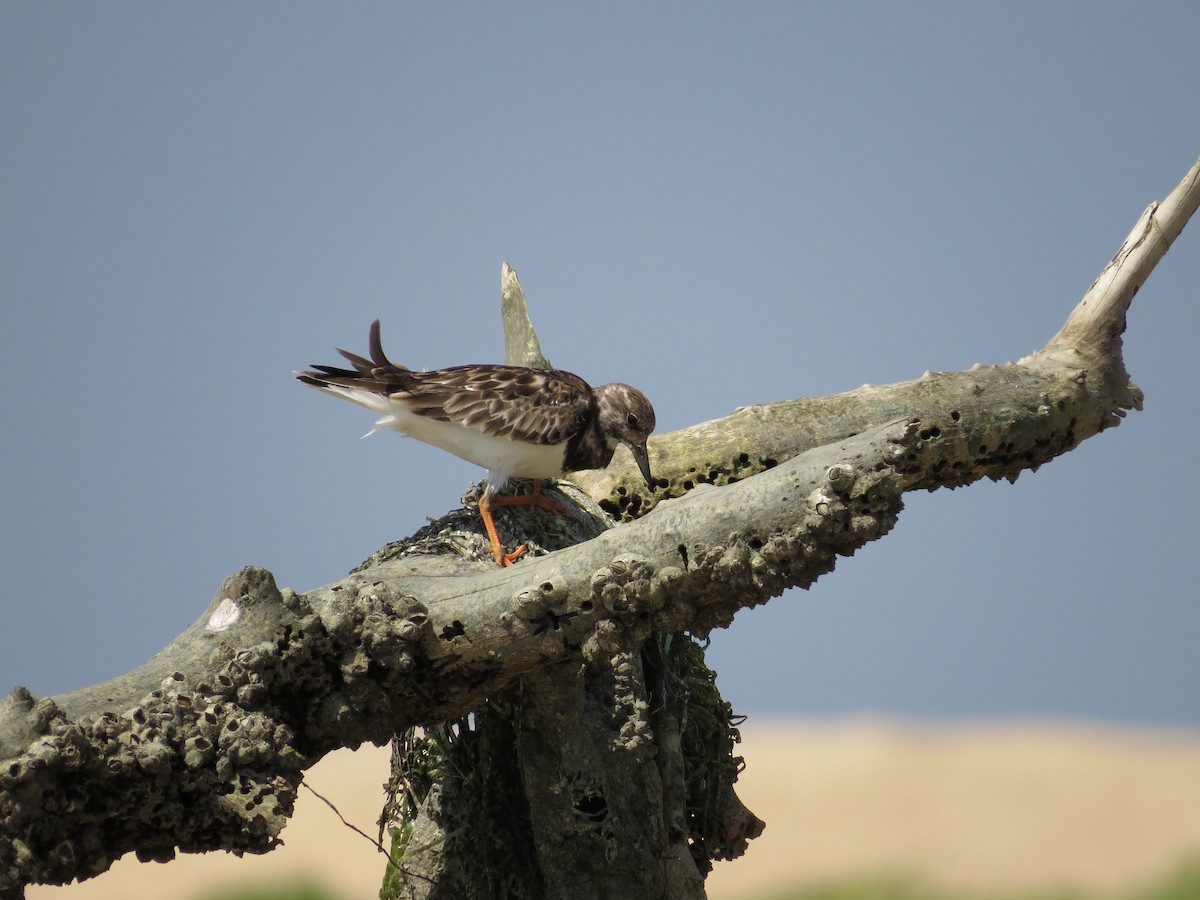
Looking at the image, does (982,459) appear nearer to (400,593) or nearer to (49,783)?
(400,593)

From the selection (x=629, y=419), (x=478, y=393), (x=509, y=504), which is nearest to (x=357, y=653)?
(x=509, y=504)

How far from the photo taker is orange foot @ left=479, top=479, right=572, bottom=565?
5.79 meters

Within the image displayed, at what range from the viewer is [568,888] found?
216 inches

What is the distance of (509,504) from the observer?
6.46 m

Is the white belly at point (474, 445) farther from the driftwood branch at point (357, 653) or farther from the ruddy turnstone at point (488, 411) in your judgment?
the driftwood branch at point (357, 653)

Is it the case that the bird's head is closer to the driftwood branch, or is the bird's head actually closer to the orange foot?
the orange foot

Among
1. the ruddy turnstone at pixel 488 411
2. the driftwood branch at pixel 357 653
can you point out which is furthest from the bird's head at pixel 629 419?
the driftwood branch at pixel 357 653

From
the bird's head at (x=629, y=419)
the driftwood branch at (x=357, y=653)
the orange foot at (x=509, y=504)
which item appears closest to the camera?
the driftwood branch at (x=357, y=653)

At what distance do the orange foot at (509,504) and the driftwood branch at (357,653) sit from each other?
0.51m

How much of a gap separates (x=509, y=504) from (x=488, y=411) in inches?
21.0

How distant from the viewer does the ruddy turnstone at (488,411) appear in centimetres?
636

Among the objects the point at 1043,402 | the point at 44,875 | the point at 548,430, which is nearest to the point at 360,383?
the point at 548,430

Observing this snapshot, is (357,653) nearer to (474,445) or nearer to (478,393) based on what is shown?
(474,445)

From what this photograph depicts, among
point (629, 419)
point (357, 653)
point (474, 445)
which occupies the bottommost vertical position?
point (357, 653)
